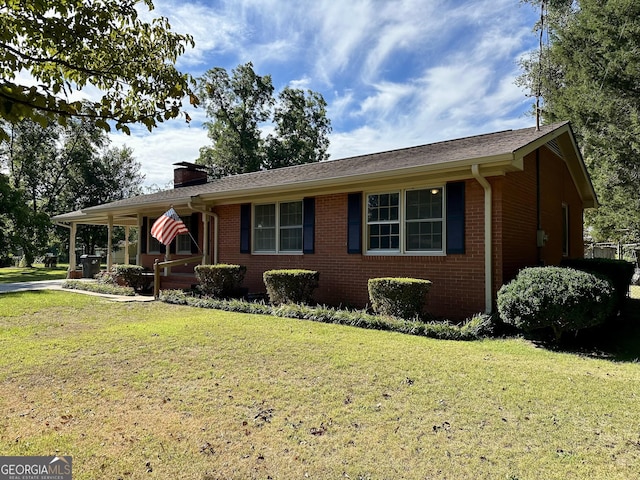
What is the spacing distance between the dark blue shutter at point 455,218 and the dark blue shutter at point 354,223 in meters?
2.14

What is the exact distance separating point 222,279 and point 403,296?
537 centimetres

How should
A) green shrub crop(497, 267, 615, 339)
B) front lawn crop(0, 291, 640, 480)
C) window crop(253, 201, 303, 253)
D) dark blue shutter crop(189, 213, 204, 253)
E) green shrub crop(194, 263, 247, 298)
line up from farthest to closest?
dark blue shutter crop(189, 213, 204, 253) < window crop(253, 201, 303, 253) < green shrub crop(194, 263, 247, 298) < green shrub crop(497, 267, 615, 339) < front lawn crop(0, 291, 640, 480)

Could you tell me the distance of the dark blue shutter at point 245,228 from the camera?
1185 centimetres

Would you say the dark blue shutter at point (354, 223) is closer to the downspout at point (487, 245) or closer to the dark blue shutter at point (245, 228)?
the downspout at point (487, 245)

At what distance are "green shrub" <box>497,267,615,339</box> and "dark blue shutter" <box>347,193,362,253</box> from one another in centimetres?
380

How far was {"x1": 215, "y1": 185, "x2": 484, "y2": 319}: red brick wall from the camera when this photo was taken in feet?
25.7

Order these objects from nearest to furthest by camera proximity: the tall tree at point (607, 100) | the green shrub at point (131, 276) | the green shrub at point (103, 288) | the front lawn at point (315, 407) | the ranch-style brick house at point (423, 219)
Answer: the front lawn at point (315, 407), the ranch-style brick house at point (423, 219), the green shrub at point (103, 288), the green shrub at point (131, 276), the tall tree at point (607, 100)

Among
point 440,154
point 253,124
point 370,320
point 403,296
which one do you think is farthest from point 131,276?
point 253,124

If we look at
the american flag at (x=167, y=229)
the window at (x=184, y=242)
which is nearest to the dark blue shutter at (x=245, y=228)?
the american flag at (x=167, y=229)

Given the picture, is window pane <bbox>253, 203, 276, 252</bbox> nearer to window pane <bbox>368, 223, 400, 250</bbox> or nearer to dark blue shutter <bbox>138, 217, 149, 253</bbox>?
window pane <bbox>368, 223, 400, 250</bbox>

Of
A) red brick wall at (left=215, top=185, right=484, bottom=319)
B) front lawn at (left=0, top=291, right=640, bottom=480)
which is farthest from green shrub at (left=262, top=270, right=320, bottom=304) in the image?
front lawn at (left=0, top=291, right=640, bottom=480)

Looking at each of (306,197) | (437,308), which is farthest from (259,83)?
(437,308)

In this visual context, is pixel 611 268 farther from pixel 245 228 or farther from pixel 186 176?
pixel 186 176

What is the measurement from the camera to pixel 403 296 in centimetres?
760
